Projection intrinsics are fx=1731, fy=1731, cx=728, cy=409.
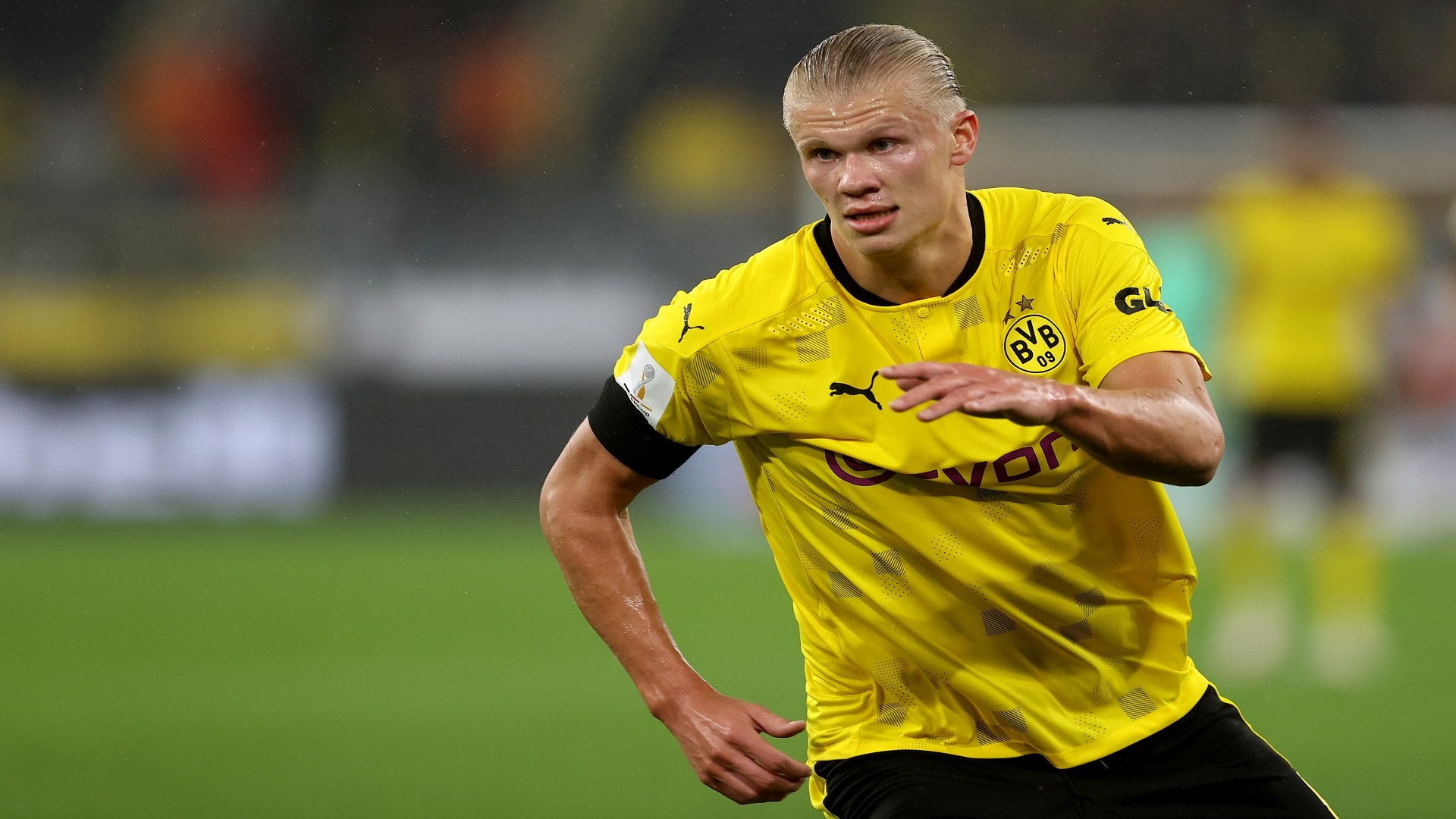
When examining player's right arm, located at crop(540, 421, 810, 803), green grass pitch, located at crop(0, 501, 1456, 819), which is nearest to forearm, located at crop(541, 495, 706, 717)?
player's right arm, located at crop(540, 421, 810, 803)

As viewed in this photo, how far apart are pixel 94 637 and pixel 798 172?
5.93m

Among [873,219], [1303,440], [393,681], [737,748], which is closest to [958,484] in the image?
[873,219]

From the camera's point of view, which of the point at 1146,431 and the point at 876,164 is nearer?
the point at 1146,431

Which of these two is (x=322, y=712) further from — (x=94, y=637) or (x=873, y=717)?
(x=873, y=717)

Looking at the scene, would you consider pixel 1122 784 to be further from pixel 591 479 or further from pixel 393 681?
pixel 393 681

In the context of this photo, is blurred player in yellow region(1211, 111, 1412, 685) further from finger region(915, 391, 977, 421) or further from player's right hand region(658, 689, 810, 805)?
finger region(915, 391, 977, 421)

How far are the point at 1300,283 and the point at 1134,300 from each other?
6163 mm

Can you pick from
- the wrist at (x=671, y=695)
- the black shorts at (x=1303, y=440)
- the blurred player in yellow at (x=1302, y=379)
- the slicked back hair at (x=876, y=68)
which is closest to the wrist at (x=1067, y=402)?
the slicked back hair at (x=876, y=68)

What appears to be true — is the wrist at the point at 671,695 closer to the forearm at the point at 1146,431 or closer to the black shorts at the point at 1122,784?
the black shorts at the point at 1122,784

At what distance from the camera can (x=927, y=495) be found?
303 centimetres

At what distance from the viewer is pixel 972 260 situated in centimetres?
305

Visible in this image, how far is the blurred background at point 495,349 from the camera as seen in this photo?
7117 mm

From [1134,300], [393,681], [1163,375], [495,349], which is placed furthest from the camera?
[495,349]

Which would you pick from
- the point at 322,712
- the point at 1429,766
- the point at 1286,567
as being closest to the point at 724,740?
the point at 1429,766
